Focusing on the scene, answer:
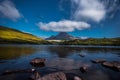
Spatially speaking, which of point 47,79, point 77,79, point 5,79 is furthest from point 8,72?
point 77,79

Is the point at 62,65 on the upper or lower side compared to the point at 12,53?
lower

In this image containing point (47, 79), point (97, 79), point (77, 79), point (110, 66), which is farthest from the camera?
point (110, 66)

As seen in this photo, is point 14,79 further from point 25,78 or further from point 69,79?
point 69,79

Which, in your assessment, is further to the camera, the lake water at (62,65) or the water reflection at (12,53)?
the water reflection at (12,53)

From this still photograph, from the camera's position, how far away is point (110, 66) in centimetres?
3562

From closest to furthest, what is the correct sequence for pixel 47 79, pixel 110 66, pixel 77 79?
pixel 47 79, pixel 77 79, pixel 110 66

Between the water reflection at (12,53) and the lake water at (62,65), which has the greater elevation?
the water reflection at (12,53)

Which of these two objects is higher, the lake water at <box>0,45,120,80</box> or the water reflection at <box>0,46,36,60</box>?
the water reflection at <box>0,46,36,60</box>

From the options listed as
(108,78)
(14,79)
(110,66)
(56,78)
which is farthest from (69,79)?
(110,66)

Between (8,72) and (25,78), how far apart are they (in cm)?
623

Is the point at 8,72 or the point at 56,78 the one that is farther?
the point at 8,72

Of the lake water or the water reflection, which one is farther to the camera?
the water reflection

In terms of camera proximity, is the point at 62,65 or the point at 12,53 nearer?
the point at 62,65

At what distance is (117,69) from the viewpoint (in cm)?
3275
